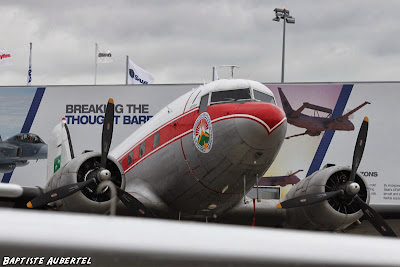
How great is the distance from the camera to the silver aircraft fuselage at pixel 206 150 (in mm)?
10375

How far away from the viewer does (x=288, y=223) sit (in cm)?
1338

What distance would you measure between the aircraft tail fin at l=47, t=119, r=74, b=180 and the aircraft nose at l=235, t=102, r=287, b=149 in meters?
7.22

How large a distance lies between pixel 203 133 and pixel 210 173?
81cm

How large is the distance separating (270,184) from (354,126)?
419 cm

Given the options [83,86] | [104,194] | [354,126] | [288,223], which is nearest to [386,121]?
[354,126]

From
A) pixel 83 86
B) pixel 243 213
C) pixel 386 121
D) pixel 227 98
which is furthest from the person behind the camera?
pixel 83 86

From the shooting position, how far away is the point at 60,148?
663 inches

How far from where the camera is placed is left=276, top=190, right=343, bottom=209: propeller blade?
11.9 metres

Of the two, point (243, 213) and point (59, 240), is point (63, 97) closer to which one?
point (243, 213)

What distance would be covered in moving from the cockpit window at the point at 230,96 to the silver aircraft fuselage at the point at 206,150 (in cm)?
9

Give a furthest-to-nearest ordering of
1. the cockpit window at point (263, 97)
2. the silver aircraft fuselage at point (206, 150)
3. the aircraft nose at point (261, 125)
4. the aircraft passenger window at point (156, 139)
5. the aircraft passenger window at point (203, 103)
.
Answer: the aircraft passenger window at point (156, 139) < the aircraft passenger window at point (203, 103) < the cockpit window at point (263, 97) < the silver aircraft fuselage at point (206, 150) < the aircraft nose at point (261, 125)

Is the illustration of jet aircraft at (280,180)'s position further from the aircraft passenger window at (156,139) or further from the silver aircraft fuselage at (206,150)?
the aircraft passenger window at (156,139)

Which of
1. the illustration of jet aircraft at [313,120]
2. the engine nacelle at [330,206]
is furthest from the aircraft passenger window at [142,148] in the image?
the illustration of jet aircraft at [313,120]

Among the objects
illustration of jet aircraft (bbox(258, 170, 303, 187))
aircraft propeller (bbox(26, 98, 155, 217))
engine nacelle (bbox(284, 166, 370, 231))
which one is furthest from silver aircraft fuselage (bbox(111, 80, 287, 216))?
illustration of jet aircraft (bbox(258, 170, 303, 187))
